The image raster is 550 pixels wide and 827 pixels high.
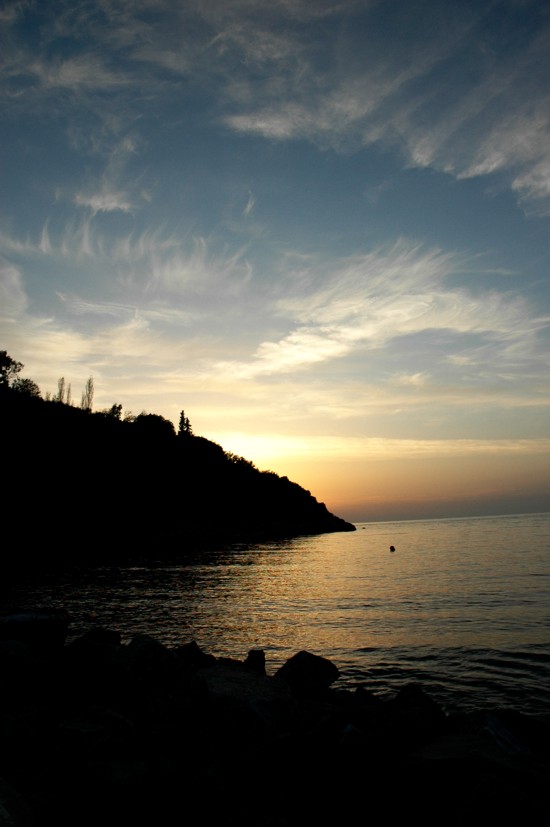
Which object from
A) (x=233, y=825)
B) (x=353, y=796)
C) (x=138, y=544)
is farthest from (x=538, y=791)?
(x=138, y=544)

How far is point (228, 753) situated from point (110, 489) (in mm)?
119809

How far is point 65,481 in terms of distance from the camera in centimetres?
11162

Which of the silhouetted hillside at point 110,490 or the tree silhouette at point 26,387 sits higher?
the tree silhouette at point 26,387

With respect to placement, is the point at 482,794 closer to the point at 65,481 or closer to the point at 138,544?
the point at 138,544

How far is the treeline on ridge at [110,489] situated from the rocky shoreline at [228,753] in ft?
191

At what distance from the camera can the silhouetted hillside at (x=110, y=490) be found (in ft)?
305

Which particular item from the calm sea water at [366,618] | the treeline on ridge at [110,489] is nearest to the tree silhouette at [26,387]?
the treeline on ridge at [110,489]

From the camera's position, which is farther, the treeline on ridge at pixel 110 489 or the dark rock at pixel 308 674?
the treeline on ridge at pixel 110 489

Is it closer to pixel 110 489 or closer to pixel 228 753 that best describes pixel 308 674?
pixel 228 753

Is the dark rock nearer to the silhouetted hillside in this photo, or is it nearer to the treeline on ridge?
the treeline on ridge

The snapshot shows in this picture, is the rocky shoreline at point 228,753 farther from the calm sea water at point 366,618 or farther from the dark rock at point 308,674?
the calm sea water at point 366,618

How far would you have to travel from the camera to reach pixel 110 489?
120875 millimetres

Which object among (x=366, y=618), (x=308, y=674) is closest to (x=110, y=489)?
(x=366, y=618)

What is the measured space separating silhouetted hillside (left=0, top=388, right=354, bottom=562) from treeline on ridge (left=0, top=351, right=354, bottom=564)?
30 cm
